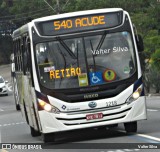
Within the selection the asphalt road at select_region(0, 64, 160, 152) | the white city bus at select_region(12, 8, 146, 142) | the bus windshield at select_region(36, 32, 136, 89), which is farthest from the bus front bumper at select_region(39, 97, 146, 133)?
the bus windshield at select_region(36, 32, 136, 89)

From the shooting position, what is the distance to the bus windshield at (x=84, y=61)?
606 inches

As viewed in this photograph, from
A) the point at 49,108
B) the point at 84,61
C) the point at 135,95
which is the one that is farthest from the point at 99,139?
the point at 84,61

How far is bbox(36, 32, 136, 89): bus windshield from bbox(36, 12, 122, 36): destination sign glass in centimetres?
22

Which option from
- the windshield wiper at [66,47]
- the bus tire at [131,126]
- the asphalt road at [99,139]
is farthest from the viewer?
the bus tire at [131,126]

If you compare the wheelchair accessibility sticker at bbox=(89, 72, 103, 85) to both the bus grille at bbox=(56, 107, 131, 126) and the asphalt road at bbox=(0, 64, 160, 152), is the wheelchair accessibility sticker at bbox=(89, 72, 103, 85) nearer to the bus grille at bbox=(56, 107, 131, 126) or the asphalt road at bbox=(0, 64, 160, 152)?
the bus grille at bbox=(56, 107, 131, 126)

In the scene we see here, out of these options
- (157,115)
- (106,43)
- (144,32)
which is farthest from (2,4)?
(106,43)

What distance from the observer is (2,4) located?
299 feet

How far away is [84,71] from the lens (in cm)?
1541

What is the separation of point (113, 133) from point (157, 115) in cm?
542

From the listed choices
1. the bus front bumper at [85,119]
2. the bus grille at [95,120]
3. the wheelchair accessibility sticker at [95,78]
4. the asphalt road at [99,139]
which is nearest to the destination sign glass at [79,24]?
the wheelchair accessibility sticker at [95,78]

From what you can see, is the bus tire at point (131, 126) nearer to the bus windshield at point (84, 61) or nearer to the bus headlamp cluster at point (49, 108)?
the bus windshield at point (84, 61)

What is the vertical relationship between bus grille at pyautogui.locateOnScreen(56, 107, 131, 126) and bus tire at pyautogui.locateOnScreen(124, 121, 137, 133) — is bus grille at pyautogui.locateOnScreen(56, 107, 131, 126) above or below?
above

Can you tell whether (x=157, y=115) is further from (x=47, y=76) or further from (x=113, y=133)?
(x=47, y=76)

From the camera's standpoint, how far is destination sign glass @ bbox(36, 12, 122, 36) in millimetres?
15617
